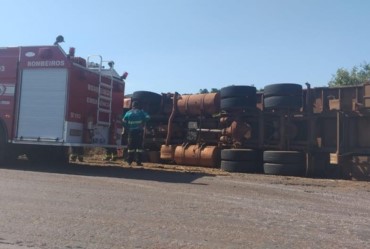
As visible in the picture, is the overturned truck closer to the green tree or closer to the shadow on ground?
the shadow on ground

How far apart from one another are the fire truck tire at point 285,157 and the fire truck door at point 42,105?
5.94 metres

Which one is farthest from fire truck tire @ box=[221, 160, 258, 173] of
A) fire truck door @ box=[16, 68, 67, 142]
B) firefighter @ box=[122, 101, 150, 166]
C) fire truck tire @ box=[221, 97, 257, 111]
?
fire truck door @ box=[16, 68, 67, 142]

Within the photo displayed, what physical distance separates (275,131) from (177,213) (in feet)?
27.6

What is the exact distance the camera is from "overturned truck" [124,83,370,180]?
13367 millimetres

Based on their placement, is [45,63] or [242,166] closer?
[45,63]

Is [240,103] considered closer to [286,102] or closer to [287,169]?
[286,102]

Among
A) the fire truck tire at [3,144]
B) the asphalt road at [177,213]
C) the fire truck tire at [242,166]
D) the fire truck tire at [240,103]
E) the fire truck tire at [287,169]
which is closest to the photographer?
the asphalt road at [177,213]

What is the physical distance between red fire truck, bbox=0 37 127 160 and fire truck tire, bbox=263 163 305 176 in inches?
203

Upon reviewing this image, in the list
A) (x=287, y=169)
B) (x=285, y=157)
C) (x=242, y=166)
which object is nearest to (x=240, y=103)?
(x=242, y=166)

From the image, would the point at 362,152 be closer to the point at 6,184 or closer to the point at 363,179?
the point at 363,179

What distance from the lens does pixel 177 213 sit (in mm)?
7199

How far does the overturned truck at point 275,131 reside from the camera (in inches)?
526

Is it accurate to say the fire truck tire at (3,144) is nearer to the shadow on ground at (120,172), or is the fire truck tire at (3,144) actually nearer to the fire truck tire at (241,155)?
the shadow on ground at (120,172)

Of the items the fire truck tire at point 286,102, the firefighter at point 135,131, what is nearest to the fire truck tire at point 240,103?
the fire truck tire at point 286,102
